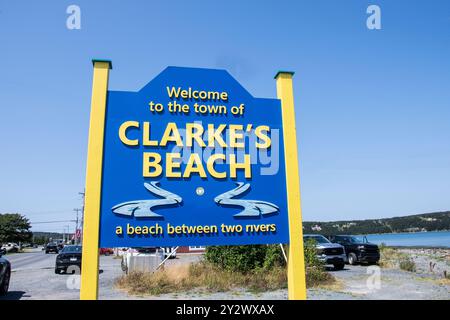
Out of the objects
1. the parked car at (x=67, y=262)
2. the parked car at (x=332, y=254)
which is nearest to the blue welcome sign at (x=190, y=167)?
the parked car at (x=332, y=254)

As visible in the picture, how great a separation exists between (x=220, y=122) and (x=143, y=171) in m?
1.46

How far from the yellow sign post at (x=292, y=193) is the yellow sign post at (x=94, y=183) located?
291cm

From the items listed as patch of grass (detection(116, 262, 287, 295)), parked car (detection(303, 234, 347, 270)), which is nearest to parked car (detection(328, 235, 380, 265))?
parked car (detection(303, 234, 347, 270))

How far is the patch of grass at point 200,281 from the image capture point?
1089 cm

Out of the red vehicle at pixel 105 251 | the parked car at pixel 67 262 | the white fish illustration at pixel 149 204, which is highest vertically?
the white fish illustration at pixel 149 204

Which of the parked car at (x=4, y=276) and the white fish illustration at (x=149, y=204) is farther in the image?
the parked car at (x=4, y=276)

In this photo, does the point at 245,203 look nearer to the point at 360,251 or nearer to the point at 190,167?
the point at 190,167

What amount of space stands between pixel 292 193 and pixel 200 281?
7567 mm

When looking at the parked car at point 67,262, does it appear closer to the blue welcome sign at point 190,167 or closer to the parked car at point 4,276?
the parked car at point 4,276

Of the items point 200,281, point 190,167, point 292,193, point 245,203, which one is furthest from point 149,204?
point 200,281
